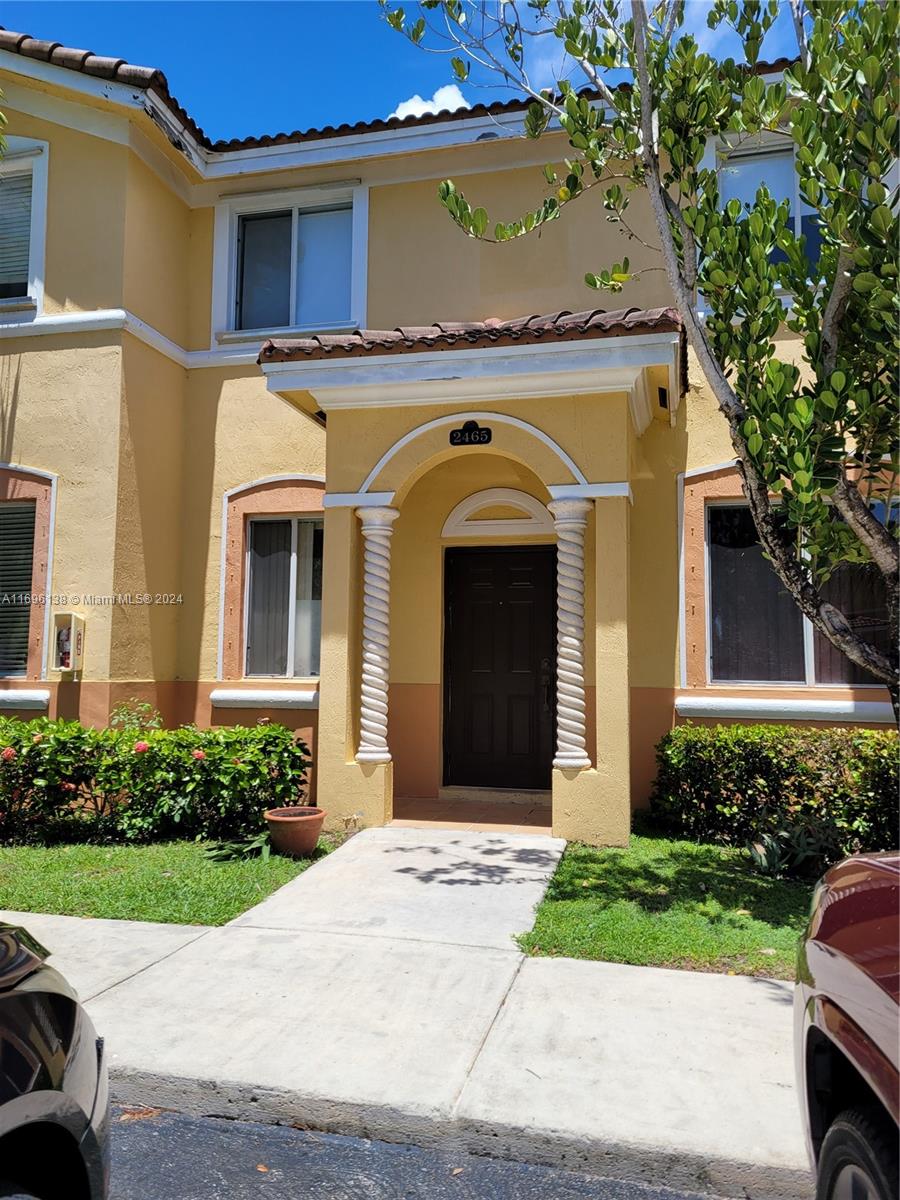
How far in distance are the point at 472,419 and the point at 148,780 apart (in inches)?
167

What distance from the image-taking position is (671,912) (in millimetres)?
5609

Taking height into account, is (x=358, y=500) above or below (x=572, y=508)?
above

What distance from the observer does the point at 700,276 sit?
18.9 ft

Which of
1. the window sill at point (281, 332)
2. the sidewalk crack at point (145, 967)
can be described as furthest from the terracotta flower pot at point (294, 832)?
the window sill at point (281, 332)

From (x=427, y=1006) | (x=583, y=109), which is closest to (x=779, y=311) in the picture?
(x=583, y=109)

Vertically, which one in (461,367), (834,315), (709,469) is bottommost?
(709,469)

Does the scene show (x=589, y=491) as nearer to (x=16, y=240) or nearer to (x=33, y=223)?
(x=33, y=223)

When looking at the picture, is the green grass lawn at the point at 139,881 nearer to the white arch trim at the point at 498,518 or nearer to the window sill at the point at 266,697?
the window sill at the point at 266,697

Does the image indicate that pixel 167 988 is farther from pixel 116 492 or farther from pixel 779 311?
pixel 116 492

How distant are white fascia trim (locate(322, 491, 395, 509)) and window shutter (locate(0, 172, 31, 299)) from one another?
456cm

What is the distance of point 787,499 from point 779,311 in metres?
1.21

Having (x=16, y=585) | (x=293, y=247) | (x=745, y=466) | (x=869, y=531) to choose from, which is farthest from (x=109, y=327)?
(x=869, y=531)

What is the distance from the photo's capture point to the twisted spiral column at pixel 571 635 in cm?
737

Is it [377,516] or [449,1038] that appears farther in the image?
[377,516]
